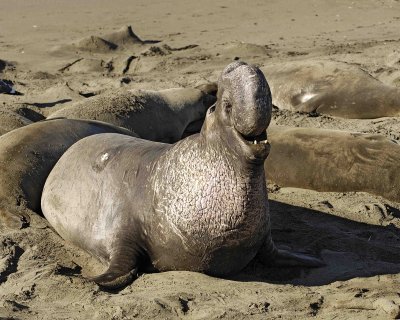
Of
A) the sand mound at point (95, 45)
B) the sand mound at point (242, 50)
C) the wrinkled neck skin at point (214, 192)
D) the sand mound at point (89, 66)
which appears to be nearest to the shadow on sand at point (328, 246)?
the wrinkled neck skin at point (214, 192)

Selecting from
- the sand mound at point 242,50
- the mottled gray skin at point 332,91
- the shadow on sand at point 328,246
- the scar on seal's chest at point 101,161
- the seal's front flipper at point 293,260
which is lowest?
the sand mound at point 242,50

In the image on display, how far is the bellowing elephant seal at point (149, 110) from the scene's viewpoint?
764 centimetres

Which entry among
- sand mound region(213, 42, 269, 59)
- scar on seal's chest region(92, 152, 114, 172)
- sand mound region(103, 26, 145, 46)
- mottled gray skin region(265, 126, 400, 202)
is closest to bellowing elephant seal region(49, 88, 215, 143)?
mottled gray skin region(265, 126, 400, 202)

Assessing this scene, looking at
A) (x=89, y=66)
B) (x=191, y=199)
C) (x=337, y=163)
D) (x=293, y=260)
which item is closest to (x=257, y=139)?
(x=191, y=199)

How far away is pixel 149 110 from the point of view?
26.4 ft

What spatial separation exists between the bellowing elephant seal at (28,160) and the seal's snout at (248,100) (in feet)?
6.99

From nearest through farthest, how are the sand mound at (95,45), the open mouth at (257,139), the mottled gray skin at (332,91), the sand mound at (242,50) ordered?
the open mouth at (257,139), the mottled gray skin at (332,91), the sand mound at (242,50), the sand mound at (95,45)

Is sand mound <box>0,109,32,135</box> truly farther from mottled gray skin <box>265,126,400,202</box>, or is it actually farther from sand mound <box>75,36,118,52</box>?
sand mound <box>75,36,118,52</box>

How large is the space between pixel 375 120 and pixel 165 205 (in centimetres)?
447

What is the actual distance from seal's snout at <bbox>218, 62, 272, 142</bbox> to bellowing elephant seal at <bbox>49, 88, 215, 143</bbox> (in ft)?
11.2

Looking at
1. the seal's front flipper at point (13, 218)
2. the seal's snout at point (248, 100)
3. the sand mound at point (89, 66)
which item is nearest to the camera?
the seal's snout at point (248, 100)

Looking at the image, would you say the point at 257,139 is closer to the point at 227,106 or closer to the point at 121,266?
the point at 227,106

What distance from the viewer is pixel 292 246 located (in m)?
5.50

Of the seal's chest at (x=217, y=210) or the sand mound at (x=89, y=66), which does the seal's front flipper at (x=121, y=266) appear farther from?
the sand mound at (x=89, y=66)
